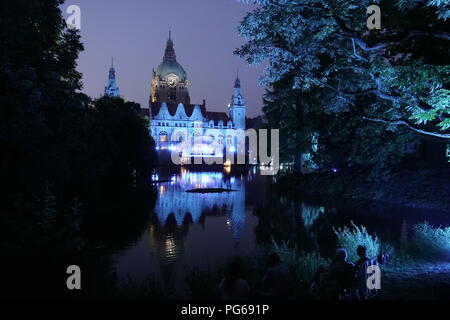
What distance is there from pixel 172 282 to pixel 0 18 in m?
12.5

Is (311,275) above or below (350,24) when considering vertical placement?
below

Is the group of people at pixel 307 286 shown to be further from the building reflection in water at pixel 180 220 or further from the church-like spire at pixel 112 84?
the church-like spire at pixel 112 84

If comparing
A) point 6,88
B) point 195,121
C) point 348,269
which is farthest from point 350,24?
point 195,121

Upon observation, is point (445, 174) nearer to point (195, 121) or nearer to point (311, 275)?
point (311, 275)

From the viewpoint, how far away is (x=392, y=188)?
31.3m

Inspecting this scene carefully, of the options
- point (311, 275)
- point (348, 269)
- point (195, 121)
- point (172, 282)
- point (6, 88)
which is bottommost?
point (172, 282)

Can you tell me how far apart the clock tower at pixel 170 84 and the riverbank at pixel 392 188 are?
392ft

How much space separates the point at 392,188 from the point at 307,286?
25705mm

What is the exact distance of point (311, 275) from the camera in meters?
10.7

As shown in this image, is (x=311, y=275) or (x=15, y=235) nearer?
(x=311, y=275)

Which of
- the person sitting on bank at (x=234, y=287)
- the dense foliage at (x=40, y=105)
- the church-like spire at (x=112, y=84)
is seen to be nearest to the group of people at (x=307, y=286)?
the person sitting on bank at (x=234, y=287)

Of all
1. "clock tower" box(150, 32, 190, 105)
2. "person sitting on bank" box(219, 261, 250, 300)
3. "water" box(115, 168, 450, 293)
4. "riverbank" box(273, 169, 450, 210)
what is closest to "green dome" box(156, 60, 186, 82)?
"clock tower" box(150, 32, 190, 105)

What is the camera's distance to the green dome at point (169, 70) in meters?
156

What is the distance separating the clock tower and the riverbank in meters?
120
